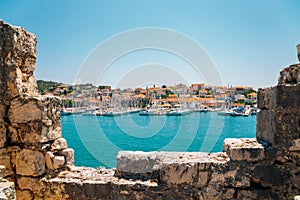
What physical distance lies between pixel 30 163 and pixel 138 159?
5.07ft

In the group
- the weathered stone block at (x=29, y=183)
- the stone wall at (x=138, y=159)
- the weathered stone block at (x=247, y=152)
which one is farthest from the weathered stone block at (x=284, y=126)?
the weathered stone block at (x=29, y=183)

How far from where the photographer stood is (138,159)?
10.4 feet

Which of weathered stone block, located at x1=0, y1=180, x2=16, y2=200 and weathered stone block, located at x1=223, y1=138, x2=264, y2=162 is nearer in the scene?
weathered stone block, located at x1=0, y1=180, x2=16, y2=200

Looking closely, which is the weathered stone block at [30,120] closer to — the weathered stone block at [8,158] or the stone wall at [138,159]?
the stone wall at [138,159]

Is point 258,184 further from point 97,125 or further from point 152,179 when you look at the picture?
point 97,125

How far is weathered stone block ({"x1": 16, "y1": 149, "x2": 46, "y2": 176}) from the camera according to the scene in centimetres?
337

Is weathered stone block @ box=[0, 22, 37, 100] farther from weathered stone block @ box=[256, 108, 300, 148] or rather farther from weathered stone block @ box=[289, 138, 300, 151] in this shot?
weathered stone block @ box=[289, 138, 300, 151]

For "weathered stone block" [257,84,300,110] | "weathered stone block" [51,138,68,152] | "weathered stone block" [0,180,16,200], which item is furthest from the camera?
"weathered stone block" [51,138,68,152]

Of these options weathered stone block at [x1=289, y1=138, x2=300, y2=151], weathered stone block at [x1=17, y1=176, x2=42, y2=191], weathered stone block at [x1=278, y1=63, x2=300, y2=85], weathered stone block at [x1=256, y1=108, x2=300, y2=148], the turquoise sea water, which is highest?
weathered stone block at [x1=278, y1=63, x2=300, y2=85]

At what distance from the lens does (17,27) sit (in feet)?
11.3

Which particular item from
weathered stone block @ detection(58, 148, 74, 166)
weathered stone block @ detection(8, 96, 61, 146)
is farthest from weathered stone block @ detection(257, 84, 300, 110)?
weathered stone block @ detection(8, 96, 61, 146)

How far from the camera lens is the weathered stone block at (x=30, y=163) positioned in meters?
3.37

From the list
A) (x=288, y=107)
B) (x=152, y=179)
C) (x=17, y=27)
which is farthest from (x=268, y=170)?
(x=17, y=27)

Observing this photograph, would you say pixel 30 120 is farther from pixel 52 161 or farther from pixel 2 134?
pixel 52 161
